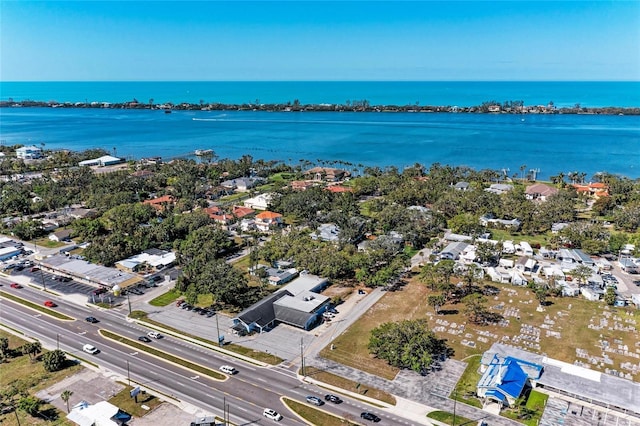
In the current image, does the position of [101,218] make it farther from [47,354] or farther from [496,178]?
[496,178]

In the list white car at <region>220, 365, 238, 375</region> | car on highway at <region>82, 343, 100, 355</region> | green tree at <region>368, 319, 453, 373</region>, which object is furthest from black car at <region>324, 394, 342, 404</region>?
car on highway at <region>82, 343, 100, 355</region>

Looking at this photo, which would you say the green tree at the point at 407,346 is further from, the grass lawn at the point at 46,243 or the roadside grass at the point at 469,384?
the grass lawn at the point at 46,243

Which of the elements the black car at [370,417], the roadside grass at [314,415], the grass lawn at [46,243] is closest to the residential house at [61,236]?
the grass lawn at [46,243]

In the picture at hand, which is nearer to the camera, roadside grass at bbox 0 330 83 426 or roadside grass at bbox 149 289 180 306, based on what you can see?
roadside grass at bbox 0 330 83 426

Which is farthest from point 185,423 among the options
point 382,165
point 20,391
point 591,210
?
point 382,165

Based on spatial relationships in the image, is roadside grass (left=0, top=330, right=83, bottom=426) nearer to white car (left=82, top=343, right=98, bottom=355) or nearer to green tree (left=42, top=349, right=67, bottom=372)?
green tree (left=42, top=349, right=67, bottom=372)

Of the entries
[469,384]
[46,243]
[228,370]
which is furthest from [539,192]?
[46,243]
